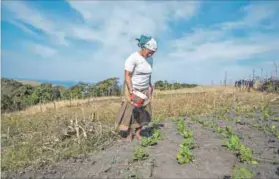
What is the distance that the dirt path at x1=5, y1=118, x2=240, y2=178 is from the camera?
3492mm

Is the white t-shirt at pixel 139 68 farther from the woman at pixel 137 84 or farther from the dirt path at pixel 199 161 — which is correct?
the dirt path at pixel 199 161

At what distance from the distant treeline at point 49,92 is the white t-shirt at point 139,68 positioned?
13708 millimetres

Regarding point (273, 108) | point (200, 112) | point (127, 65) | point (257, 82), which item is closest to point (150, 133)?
point (127, 65)

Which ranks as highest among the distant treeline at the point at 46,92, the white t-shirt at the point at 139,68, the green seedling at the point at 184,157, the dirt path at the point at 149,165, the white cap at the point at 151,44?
the white cap at the point at 151,44

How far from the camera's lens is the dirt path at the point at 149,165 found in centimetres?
349

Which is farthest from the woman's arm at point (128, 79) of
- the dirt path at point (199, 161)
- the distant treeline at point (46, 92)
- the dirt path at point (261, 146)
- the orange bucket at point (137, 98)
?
the distant treeline at point (46, 92)

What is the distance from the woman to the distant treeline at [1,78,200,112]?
13.5 metres

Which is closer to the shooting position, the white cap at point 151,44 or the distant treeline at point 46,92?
the white cap at point 151,44

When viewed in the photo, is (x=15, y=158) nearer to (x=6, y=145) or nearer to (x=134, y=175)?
(x=6, y=145)

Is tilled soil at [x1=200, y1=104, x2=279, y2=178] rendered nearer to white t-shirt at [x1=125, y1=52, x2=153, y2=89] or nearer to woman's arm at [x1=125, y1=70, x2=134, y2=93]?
white t-shirt at [x1=125, y1=52, x2=153, y2=89]

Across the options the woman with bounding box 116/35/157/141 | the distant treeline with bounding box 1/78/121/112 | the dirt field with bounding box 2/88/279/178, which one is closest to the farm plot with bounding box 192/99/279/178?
the dirt field with bounding box 2/88/279/178

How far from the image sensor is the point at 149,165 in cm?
370

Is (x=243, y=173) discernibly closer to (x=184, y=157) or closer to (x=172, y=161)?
(x=184, y=157)

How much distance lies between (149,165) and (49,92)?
61.9ft
